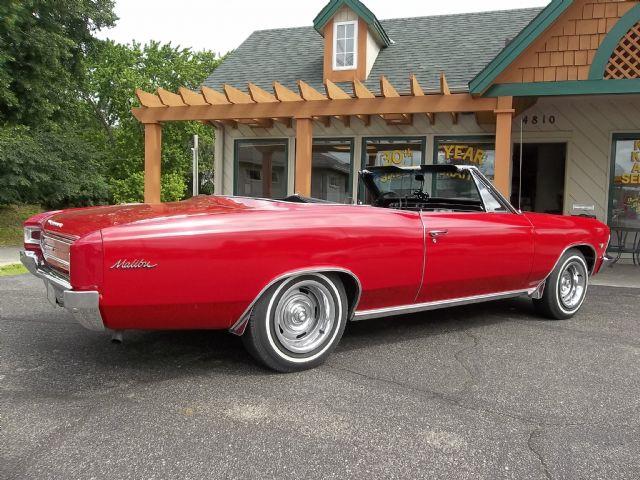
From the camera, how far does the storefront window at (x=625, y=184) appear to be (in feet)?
32.8

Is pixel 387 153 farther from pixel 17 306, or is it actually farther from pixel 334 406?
pixel 334 406

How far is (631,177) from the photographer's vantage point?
32.9 ft

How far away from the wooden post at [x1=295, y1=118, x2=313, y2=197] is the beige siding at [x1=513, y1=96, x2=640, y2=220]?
4.49 meters

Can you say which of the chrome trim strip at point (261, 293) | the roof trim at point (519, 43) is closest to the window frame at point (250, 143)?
the roof trim at point (519, 43)

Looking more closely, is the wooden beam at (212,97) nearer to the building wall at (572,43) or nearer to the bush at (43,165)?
the building wall at (572,43)

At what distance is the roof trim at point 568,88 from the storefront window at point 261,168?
5597 millimetres

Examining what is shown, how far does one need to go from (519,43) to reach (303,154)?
385cm

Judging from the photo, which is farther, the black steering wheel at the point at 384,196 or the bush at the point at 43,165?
the bush at the point at 43,165

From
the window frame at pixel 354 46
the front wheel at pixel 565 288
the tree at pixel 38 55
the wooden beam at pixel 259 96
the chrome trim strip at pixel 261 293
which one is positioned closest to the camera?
the chrome trim strip at pixel 261 293

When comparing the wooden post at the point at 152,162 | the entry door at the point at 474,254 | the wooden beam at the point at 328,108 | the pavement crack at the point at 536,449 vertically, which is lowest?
the pavement crack at the point at 536,449

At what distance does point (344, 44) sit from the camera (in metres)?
12.0

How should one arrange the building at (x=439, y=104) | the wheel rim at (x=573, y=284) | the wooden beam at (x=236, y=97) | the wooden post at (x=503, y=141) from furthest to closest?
the wooden beam at (x=236, y=97) < the wooden post at (x=503, y=141) < the building at (x=439, y=104) < the wheel rim at (x=573, y=284)

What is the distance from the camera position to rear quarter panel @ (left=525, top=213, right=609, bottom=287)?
4504mm

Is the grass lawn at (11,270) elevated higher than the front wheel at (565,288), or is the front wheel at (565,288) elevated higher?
the front wheel at (565,288)
